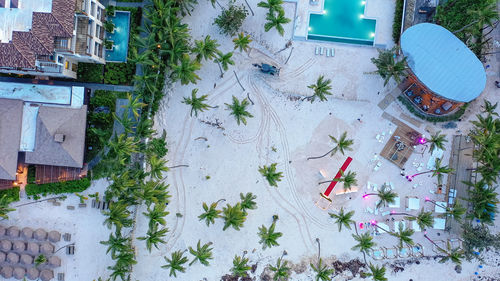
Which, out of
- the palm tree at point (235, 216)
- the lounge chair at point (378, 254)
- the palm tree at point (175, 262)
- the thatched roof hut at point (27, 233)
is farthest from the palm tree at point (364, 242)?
the thatched roof hut at point (27, 233)

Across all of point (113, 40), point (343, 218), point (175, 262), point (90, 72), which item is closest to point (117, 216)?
point (175, 262)

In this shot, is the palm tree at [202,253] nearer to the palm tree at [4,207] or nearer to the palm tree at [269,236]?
the palm tree at [269,236]

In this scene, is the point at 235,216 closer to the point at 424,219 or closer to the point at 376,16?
the point at 424,219

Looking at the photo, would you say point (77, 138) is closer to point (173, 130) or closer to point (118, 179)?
point (118, 179)

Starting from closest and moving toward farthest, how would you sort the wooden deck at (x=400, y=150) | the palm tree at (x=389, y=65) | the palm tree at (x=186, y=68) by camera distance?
the palm tree at (x=186, y=68) < the palm tree at (x=389, y=65) < the wooden deck at (x=400, y=150)

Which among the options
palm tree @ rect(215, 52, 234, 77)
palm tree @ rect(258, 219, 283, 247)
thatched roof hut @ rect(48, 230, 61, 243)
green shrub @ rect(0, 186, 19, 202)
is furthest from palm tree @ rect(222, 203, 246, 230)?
green shrub @ rect(0, 186, 19, 202)

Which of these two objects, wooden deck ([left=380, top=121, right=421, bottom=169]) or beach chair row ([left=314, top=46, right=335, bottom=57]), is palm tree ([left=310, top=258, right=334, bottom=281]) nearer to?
wooden deck ([left=380, top=121, right=421, bottom=169])
